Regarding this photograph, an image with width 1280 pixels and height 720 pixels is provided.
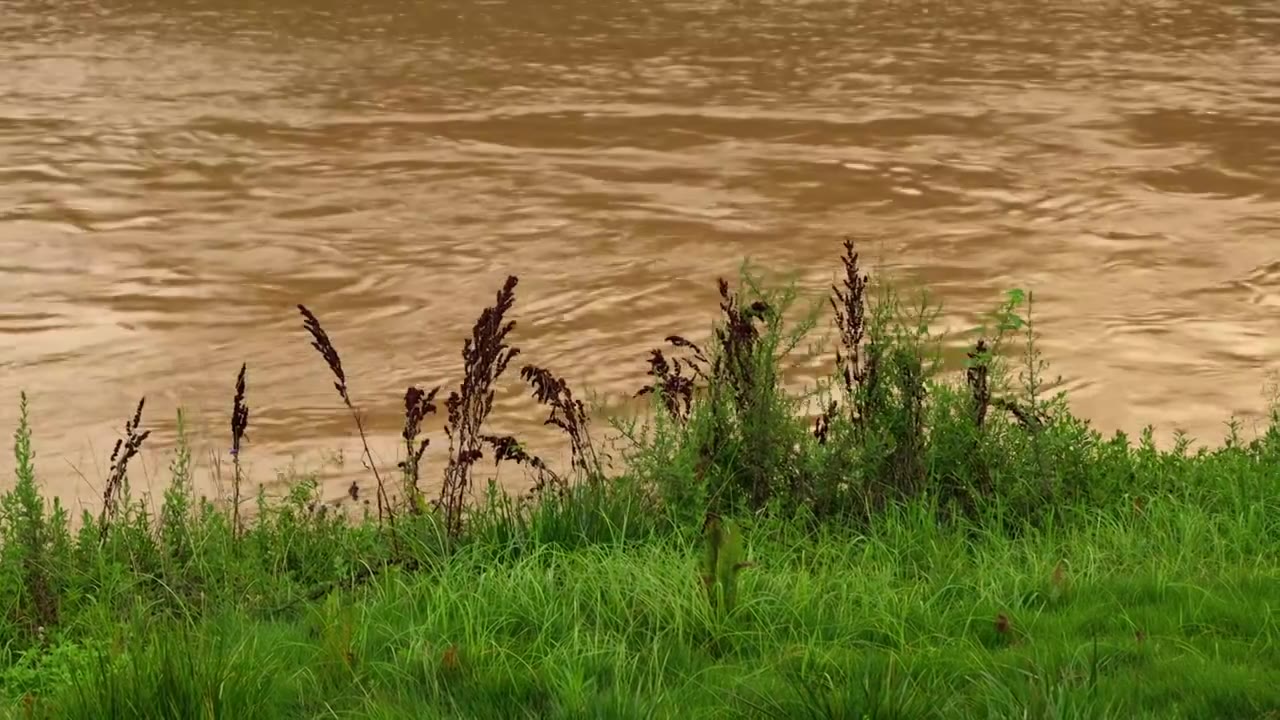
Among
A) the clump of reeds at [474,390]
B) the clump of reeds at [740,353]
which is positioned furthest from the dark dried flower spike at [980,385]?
the clump of reeds at [474,390]

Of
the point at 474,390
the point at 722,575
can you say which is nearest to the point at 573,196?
the point at 474,390

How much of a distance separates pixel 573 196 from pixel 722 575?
18.1ft

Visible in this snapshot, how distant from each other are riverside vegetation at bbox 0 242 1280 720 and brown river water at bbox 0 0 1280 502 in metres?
0.96

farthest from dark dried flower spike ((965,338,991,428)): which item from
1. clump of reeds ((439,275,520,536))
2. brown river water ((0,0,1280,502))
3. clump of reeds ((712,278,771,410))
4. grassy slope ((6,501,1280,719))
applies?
clump of reeds ((439,275,520,536))

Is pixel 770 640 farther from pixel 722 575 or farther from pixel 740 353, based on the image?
pixel 740 353

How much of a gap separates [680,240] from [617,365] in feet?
6.10

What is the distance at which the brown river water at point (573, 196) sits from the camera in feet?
22.3

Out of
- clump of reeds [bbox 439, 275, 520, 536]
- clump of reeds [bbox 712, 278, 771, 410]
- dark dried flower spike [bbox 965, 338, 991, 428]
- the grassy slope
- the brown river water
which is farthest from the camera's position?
the brown river water

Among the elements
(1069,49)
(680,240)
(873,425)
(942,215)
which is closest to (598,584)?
(873,425)

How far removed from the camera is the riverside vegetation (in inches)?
140

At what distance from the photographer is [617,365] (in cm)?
681

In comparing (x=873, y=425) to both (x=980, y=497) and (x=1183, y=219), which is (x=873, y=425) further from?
(x=1183, y=219)

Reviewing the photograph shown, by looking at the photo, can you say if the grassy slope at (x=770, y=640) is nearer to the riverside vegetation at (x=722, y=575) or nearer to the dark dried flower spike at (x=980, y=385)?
the riverside vegetation at (x=722, y=575)

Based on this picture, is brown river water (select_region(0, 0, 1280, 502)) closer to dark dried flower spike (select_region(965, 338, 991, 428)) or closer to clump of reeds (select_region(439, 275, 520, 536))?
clump of reeds (select_region(439, 275, 520, 536))
